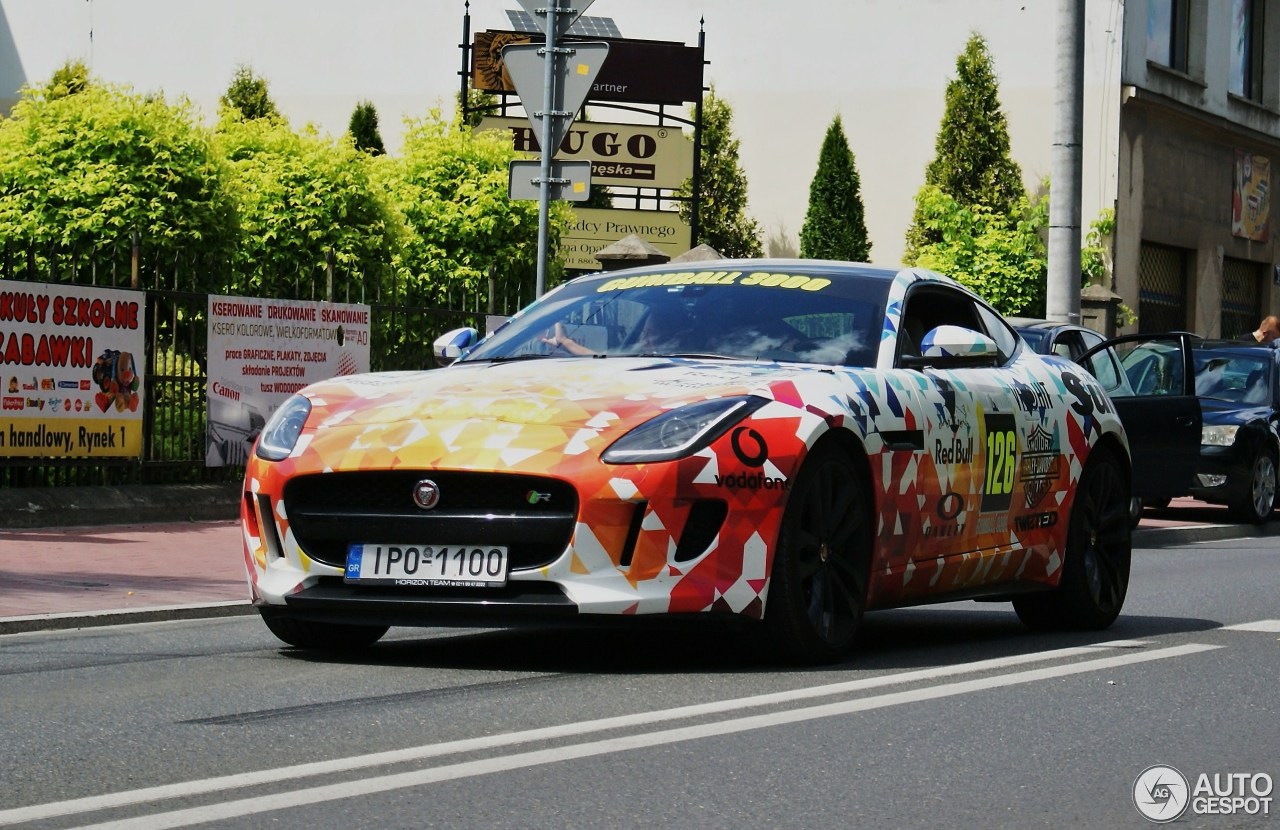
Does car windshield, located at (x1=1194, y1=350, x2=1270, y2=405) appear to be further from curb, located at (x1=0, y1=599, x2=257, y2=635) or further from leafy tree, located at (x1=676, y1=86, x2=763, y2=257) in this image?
leafy tree, located at (x1=676, y1=86, x2=763, y2=257)

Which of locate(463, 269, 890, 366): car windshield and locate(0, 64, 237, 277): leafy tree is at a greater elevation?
locate(0, 64, 237, 277): leafy tree

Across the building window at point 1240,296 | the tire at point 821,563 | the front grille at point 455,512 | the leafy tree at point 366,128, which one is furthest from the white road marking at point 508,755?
the leafy tree at point 366,128

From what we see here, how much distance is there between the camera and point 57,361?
14398mm

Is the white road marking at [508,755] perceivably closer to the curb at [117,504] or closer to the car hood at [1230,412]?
the curb at [117,504]

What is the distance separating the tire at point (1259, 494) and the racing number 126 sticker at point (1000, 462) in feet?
36.9

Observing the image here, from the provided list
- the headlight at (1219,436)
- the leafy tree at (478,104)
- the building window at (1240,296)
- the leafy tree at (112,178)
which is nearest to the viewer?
the leafy tree at (112,178)

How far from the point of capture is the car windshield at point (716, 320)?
8.05 meters

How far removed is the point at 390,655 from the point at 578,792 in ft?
9.51

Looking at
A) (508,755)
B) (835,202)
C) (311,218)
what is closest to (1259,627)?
(508,755)

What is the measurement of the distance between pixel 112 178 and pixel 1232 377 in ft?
34.9

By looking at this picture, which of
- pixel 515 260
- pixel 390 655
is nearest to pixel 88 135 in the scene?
pixel 515 260

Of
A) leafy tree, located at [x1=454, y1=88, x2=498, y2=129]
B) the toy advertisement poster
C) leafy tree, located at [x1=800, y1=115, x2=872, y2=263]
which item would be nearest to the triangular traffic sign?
the toy advertisement poster

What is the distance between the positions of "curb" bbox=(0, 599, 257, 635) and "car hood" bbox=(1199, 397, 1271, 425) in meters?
11.8

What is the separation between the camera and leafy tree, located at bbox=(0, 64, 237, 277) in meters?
18.2
